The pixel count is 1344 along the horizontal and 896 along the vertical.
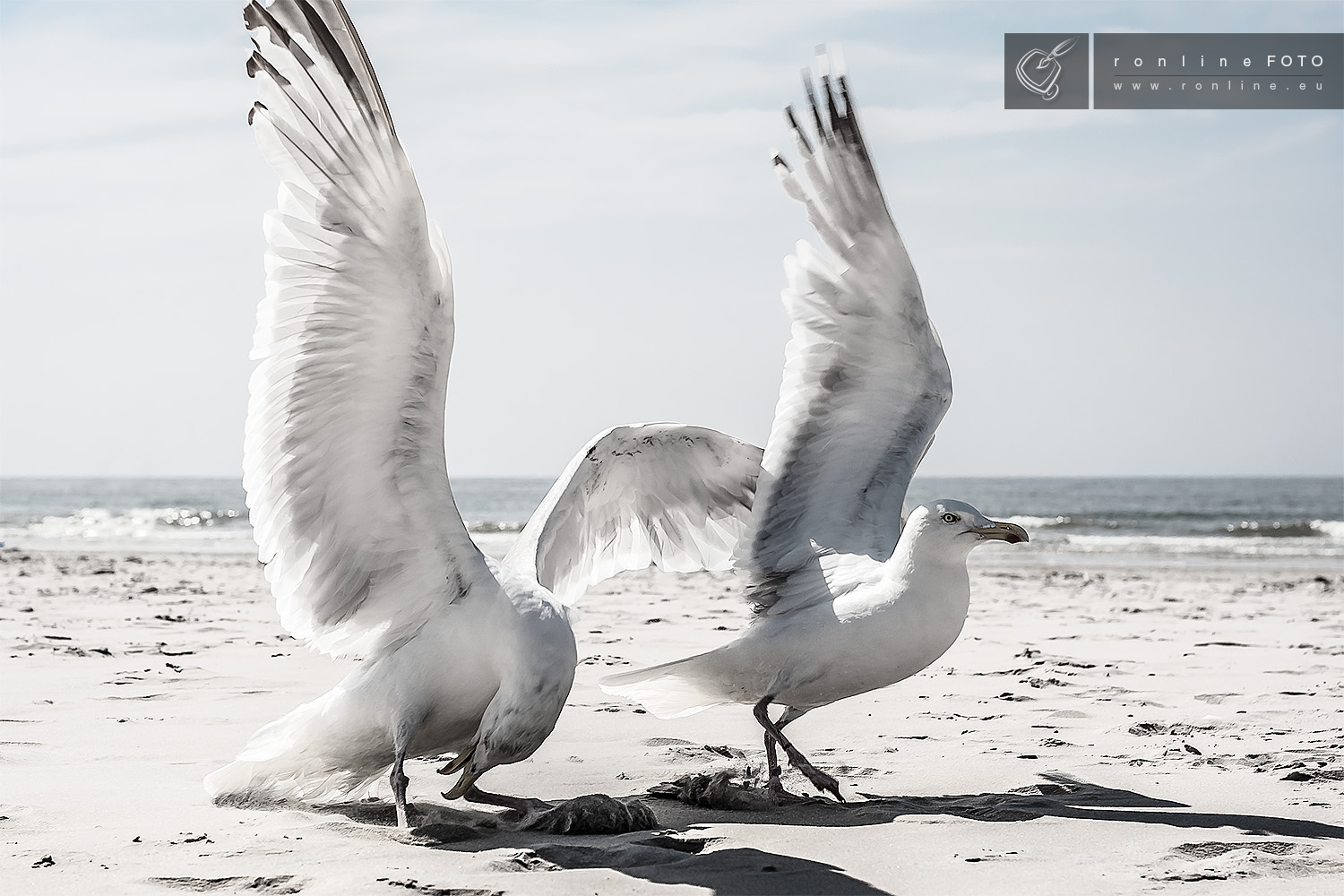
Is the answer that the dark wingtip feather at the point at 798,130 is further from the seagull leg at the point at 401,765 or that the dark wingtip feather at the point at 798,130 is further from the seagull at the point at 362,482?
the seagull leg at the point at 401,765

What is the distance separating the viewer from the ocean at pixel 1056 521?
18.7m

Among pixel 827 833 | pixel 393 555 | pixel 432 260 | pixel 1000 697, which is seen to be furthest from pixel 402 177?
pixel 1000 697

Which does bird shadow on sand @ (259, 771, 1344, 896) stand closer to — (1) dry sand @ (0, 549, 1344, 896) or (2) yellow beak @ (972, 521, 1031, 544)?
(1) dry sand @ (0, 549, 1344, 896)

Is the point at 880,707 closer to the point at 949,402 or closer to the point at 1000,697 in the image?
the point at 1000,697

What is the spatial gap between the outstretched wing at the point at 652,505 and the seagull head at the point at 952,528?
1.09 meters

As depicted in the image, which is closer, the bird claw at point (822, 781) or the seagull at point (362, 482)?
the seagull at point (362, 482)

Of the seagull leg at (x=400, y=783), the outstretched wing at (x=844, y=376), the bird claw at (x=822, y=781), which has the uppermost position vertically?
the outstretched wing at (x=844, y=376)

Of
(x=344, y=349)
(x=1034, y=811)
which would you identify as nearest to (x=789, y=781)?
(x=1034, y=811)

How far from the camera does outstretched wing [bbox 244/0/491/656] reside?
321 cm

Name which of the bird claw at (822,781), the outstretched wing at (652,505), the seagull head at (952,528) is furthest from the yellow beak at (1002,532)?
the outstretched wing at (652,505)

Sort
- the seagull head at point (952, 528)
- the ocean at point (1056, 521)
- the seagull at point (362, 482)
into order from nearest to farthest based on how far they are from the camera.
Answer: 1. the seagull at point (362, 482)
2. the seagull head at point (952, 528)
3. the ocean at point (1056, 521)

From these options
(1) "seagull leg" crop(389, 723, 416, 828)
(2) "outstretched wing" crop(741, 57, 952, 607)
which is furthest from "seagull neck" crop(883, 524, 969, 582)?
(1) "seagull leg" crop(389, 723, 416, 828)

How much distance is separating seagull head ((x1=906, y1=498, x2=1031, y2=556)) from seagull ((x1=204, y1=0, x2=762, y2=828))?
1.18 m

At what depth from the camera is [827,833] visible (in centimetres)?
330
